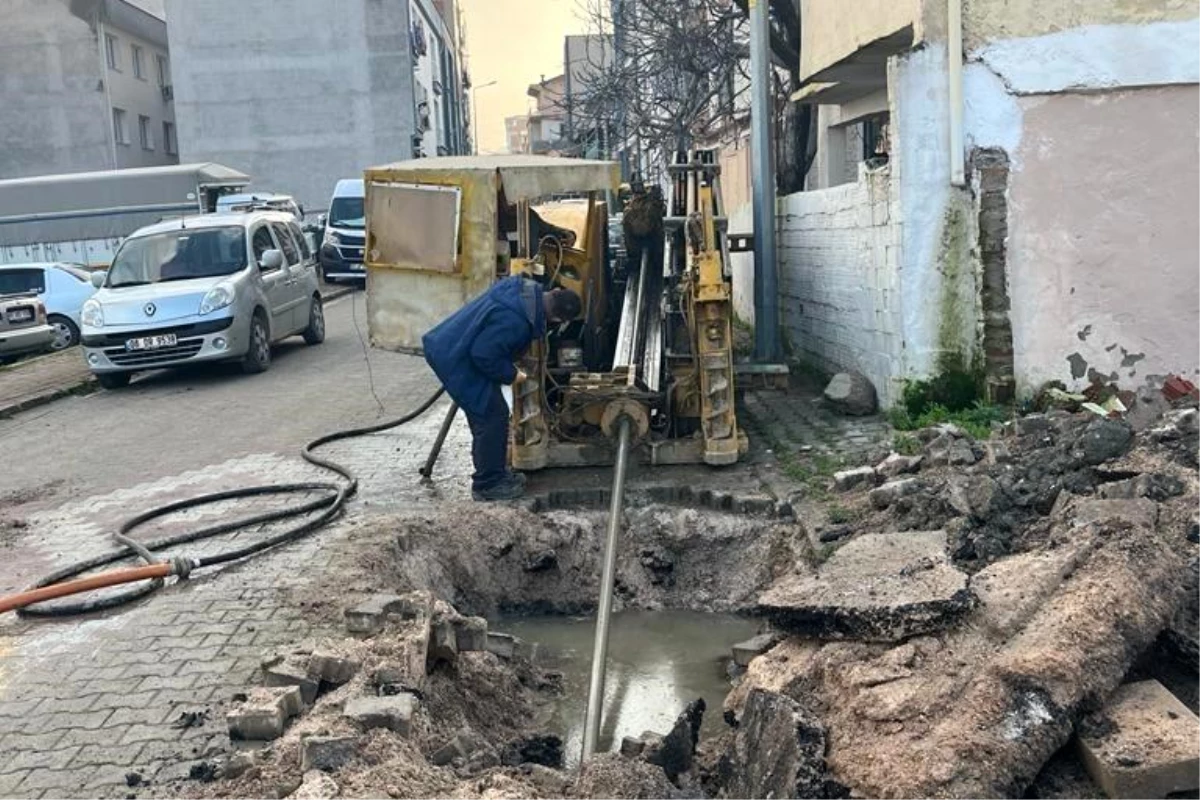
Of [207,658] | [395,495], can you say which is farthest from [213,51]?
[207,658]

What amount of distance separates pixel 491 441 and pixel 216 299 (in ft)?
23.8

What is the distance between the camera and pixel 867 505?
6.98 meters

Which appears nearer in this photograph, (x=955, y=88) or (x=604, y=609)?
(x=604, y=609)

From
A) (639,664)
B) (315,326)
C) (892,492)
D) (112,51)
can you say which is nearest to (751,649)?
(639,664)

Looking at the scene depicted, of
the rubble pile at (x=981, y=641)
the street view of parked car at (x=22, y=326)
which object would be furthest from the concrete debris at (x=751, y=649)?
the street view of parked car at (x=22, y=326)

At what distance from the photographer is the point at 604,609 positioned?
5605 millimetres

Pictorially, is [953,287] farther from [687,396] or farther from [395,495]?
[395,495]

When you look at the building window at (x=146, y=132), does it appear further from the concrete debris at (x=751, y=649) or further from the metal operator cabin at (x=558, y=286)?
the concrete debris at (x=751, y=649)

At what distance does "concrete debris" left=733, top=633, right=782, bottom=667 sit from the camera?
579 cm

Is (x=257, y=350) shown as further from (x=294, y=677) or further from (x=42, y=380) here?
(x=294, y=677)

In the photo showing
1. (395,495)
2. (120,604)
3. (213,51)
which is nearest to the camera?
(120,604)

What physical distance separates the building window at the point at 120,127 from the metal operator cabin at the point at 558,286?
34805 millimetres

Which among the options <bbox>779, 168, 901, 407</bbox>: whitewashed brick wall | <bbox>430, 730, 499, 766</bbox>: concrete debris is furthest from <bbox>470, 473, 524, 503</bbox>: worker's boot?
<bbox>779, 168, 901, 407</bbox>: whitewashed brick wall

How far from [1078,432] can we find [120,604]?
5.51 m
